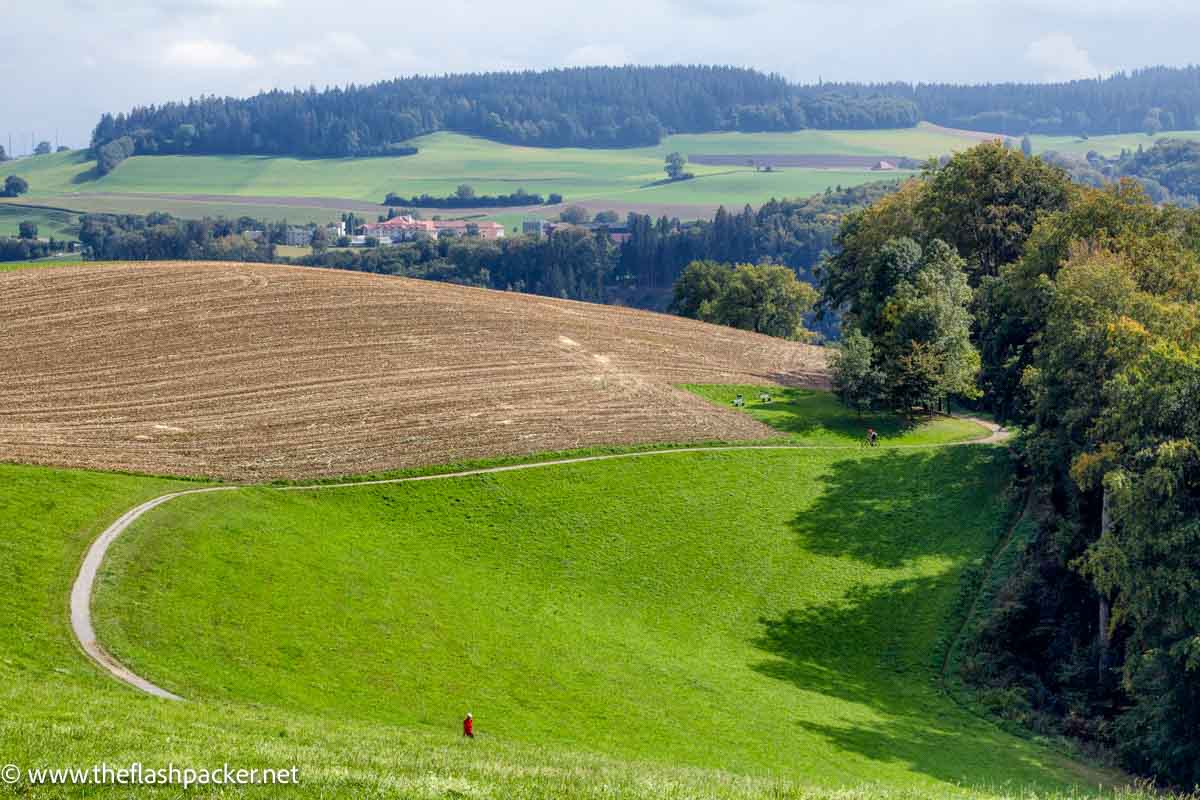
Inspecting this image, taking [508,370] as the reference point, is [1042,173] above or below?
above

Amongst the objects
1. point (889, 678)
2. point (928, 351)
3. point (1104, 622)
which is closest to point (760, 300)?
point (928, 351)

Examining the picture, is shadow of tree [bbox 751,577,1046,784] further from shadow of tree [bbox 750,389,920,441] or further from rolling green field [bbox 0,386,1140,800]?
shadow of tree [bbox 750,389,920,441]

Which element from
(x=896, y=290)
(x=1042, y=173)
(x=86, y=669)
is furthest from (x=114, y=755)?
(x=1042, y=173)

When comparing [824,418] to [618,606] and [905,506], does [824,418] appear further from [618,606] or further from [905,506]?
[618,606]

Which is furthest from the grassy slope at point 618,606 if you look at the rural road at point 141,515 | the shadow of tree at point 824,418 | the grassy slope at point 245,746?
the shadow of tree at point 824,418

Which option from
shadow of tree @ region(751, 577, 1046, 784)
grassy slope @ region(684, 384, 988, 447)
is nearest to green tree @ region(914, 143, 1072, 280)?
grassy slope @ region(684, 384, 988, 447)

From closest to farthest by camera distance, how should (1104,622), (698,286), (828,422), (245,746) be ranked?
(245,746), (1104,622), (828,422), (698,286)

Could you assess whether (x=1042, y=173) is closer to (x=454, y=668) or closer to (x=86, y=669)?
(x=454, y=668)
